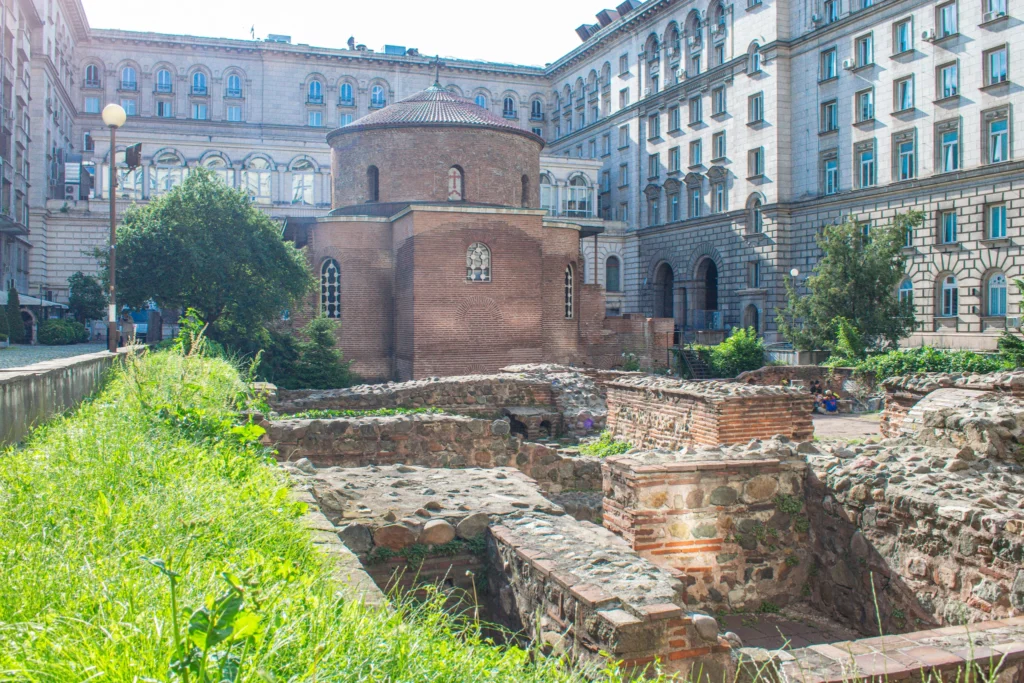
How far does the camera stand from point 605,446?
46.7 feet

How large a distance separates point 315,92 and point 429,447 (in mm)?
48629

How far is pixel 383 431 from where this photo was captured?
11.1 metres

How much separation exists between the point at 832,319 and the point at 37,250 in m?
36.3

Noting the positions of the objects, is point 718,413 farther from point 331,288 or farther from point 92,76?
point 92,76

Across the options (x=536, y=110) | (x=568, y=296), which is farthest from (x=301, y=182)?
(x=568, y=296)

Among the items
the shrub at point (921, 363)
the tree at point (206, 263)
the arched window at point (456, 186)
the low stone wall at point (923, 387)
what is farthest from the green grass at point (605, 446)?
the arched window at point (456, 186)

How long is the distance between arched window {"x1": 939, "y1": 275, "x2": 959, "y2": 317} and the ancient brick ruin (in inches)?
871

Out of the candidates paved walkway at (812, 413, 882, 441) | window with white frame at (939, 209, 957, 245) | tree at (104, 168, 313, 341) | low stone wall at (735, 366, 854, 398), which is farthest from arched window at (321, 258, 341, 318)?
window with white frame at (939, 209, 957, 245)

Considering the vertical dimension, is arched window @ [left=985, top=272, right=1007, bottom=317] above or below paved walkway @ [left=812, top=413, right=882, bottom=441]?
above

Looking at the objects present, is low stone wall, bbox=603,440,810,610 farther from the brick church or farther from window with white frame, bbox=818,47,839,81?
window with white frame, bbox=818,47,839,81

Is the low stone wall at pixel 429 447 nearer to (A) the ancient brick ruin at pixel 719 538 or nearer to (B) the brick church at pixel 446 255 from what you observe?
(A) the ancient brick ruin at pixel 719 538

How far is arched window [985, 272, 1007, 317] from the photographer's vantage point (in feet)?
95.5

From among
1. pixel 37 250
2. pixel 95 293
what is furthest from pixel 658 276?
pixel 37 250

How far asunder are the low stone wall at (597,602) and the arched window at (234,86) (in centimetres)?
5377
